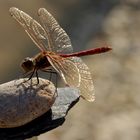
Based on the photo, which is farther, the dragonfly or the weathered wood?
the dragonfly

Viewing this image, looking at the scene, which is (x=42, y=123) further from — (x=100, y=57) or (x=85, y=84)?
(x=100, y=57)

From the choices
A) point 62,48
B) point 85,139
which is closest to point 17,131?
point 62,48

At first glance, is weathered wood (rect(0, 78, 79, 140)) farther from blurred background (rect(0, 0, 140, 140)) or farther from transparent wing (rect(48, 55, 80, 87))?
blurred background (rect(0, 0, 140, 140))

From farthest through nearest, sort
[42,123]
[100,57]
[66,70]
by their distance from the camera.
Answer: [100,57], [66,70], [42,123]

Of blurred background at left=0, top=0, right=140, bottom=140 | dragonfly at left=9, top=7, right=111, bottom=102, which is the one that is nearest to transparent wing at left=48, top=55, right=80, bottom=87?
dragonfly at left=9, top=7, right=111, bottom=102

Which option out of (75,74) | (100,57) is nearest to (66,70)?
(75,74)

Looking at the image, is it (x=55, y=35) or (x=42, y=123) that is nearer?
(x=42, y=123)

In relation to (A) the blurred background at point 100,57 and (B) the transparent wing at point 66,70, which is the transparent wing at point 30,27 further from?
(A) the blurred background at point 100,57
